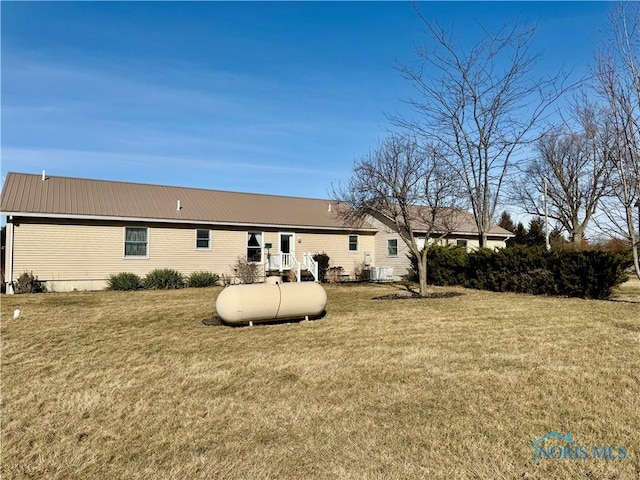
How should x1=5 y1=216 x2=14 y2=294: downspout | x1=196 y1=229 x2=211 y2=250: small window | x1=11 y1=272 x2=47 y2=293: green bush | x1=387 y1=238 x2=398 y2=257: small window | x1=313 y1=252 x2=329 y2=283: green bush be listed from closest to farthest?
x1=11 y1=272 x2=47 y2=293: green bush
x1=5 y1=216 x2=14 y2=294: downspout
x1=196 y1=229 x2=211 y2=250: small window
x1=313 y1=252 x2=329 y2=283: green bush
x1=387 y1=238 x2=398 y2=257: small window

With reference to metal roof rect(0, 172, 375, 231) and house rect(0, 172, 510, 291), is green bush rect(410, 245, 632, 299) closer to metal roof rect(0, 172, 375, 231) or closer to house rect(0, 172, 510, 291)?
house rect(0, 172, 510, 291)

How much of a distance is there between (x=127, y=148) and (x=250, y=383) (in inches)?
645

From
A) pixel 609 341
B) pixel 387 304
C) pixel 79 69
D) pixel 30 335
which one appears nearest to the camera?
pixel 609 341

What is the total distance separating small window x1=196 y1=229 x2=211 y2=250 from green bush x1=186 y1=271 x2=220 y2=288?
130cm

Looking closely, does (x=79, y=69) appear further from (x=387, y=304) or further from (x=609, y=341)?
(x=609, y=341)

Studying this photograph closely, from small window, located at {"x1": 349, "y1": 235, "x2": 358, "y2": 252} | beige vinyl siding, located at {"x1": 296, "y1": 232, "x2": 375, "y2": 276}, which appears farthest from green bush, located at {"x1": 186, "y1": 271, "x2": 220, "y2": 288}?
small window, located at {"x1": 349, "y1": 235, "x2": 358, "y2": 252}

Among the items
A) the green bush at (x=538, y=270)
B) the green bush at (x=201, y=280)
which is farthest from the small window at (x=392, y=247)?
the green bush at (x=201, y=280)

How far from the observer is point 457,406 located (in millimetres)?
4105

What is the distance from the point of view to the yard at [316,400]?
307cm

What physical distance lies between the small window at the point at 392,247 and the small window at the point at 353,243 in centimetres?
206

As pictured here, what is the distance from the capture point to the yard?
307cm

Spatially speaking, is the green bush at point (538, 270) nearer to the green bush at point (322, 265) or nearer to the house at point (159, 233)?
the green bush at point (322, 265)

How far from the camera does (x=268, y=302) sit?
8539mm

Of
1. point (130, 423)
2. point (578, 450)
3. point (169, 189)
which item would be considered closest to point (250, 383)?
point (130, 423)
